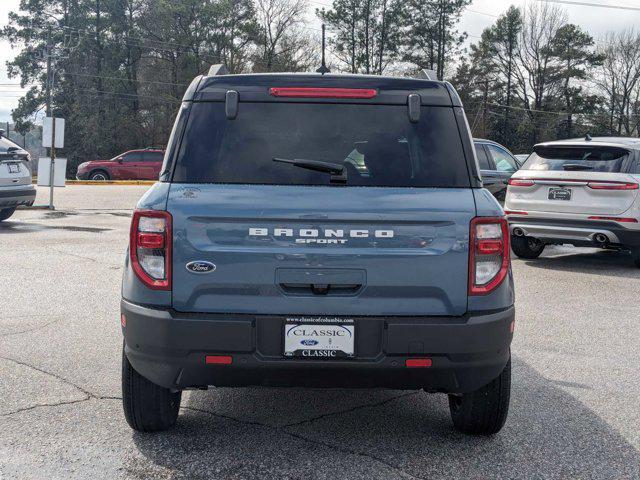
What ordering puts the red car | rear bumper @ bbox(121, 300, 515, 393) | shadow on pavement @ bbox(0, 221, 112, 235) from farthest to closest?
1. the red car
2. shadow on pavement @ bbox(0, 221, 112, 235)
3. rear bumper @ bbox(121, 300, 515, 393)

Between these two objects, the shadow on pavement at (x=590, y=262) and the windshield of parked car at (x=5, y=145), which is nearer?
the shadow on pavement at (x=590, y=262)

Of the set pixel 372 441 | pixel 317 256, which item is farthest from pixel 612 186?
pixel 317 256

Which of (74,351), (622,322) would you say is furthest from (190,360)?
(622,322)

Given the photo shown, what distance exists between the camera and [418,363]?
3.44m

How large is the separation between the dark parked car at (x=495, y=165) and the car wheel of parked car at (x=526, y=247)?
2.75 m

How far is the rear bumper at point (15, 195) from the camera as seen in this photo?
14.1 m

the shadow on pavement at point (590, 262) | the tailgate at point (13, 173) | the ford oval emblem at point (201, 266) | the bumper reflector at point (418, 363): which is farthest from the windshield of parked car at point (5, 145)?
the bumper reflector at point (418, 363)

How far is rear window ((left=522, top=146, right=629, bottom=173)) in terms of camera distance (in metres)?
10.1

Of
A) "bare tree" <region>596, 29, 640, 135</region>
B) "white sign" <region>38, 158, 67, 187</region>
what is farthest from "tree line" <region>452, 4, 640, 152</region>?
"white sign" <region>38, 158, 67, 187</region>

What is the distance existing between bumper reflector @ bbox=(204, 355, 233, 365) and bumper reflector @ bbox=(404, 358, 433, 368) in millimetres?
771

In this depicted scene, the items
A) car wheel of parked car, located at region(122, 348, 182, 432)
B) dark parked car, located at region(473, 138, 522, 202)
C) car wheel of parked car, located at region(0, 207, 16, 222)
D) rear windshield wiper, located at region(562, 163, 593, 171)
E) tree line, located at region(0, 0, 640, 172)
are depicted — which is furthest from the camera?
tree line, located at region(0, 0, 640, 172)

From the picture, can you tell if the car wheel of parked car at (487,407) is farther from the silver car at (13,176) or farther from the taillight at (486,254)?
the silver car at (13,176)

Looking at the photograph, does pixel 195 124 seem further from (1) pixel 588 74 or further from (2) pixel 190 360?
(1) pixel 588 74

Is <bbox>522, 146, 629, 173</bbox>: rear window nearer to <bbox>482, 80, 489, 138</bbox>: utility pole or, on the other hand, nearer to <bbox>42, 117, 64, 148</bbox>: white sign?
<bbox>42, 117, 64, 148</bbox>: white sign
